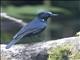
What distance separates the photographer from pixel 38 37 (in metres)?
6.46

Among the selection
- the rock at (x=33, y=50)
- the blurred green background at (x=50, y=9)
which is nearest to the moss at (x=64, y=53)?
the rock at (x=33, y=50)

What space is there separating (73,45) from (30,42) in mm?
887

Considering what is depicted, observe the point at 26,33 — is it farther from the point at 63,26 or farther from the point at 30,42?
the point at 63,26

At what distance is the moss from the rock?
4 centimetres

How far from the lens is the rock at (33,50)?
5828 mm

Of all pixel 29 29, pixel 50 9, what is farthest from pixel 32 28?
pixel 50 9

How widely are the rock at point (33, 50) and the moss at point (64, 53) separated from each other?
45 mm

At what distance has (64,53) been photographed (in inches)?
225

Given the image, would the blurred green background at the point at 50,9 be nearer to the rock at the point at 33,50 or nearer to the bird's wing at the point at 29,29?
the bird's wing at the point at 29,29

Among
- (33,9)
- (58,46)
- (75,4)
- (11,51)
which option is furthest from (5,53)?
(75,4)

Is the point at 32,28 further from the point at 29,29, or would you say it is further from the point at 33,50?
the point at 33,50

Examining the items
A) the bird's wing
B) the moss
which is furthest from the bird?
the moss

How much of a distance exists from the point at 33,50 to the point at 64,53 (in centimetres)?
46

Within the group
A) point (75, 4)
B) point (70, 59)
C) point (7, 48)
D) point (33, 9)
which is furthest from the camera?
point (75, 4)
